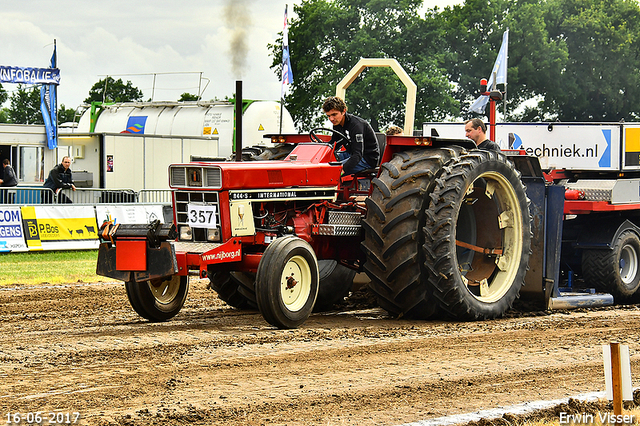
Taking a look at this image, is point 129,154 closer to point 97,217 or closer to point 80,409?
point 97,217

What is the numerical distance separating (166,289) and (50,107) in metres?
14.5

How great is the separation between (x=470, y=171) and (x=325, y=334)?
212 cm

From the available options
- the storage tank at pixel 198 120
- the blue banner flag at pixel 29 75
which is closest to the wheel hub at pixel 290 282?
the blue banner flag at pixel 29 75

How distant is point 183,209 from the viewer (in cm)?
751

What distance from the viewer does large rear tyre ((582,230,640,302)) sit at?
10070 millimetres

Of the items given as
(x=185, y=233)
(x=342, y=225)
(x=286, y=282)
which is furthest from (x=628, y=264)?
(x=185, y=233)

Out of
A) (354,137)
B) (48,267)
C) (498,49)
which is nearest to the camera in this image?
(354,137)

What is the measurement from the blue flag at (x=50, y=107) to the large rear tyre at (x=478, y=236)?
1482 cm

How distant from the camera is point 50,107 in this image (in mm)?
20875

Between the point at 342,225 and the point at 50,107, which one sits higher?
the point at 50,107

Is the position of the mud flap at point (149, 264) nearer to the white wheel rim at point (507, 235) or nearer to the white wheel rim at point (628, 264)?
the white wheel rim at point (507, 235)

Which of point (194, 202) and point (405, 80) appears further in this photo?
point (405, 80)

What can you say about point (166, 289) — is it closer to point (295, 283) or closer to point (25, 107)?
point (295, 283)

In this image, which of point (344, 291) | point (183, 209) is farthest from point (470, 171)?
point (183, 209)
